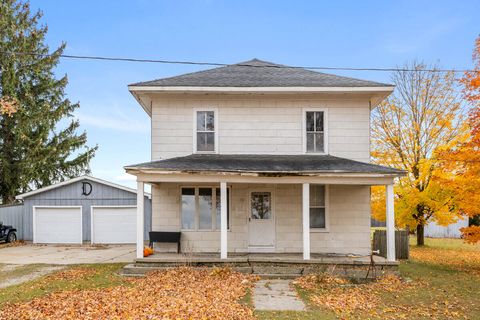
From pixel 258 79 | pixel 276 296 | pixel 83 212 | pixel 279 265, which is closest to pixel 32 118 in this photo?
pixel 83 212

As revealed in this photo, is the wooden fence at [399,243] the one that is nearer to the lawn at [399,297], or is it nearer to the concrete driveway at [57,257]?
the lawn at [399,297]

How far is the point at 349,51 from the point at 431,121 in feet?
19.3

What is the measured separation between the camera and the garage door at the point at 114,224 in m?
21.3

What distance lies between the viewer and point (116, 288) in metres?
9.30

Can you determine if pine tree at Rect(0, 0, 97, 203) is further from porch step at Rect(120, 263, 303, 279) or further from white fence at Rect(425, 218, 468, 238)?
white fence at Rect(425, 218, 468, 238)

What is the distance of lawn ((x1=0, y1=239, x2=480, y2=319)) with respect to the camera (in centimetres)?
731

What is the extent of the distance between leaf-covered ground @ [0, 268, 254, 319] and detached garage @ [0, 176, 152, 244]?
38.3ft

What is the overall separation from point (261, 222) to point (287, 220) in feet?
2.84

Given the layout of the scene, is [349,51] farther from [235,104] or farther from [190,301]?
[190,301]

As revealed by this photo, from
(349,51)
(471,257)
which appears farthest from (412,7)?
(471,257)

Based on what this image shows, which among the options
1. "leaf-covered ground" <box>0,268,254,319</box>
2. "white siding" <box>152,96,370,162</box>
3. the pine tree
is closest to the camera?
"leaf-covered ground" <box>0,268,254,319</box>

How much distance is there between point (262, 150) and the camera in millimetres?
13430

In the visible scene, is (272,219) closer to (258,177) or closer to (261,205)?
(261,205)

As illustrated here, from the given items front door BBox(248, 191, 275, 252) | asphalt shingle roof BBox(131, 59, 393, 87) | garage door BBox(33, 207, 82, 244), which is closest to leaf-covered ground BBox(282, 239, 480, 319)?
front door BBox(248, 191, 275, 252)
